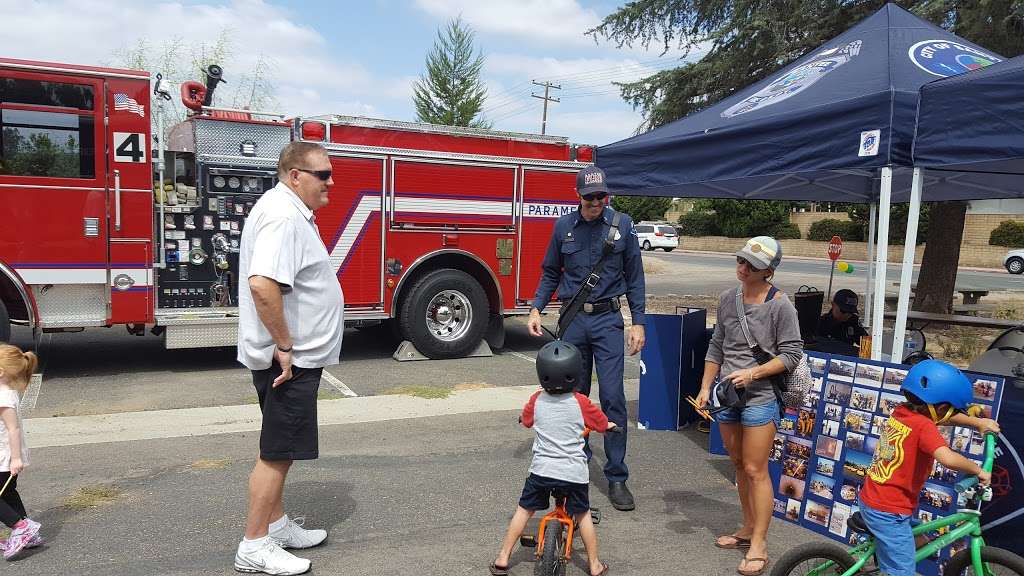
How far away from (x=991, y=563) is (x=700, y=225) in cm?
4980

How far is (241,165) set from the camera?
779cm

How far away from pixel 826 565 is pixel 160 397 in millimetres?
5848

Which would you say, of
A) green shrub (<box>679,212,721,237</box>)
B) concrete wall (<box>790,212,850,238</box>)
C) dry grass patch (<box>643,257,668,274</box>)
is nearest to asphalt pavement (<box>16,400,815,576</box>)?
dry grass patch (<box>643,257,668,274</box>)

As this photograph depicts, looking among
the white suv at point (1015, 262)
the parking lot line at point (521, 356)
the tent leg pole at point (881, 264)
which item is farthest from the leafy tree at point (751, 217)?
the tent leg pole at point (881, 264)

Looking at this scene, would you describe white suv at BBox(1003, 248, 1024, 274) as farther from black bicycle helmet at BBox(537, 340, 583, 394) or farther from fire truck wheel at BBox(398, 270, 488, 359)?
black bicycle helmet at BBox(537, 340, 583, 394)

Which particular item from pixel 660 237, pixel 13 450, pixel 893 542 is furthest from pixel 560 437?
pixel 660 237

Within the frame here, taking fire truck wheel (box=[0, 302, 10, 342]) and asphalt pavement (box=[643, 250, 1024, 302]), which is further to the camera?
asphalt pavement (box=[643, 250, 1024, 302])

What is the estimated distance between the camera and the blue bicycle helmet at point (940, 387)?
109 inches

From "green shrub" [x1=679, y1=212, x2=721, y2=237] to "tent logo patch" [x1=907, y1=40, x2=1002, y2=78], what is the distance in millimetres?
44889

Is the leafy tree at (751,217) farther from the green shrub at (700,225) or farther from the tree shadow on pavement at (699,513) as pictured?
the tree shadow on pavement at (699,513)

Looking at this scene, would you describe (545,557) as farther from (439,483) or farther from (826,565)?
(439,483)

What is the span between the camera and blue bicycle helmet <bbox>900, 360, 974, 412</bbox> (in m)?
2.77

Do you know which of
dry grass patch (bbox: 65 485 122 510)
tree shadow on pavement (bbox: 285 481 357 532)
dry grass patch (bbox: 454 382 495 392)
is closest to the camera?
tree shadow on pavement (bbox: 285 481 357 532)

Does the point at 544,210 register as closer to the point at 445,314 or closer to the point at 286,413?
the point at 445,314
